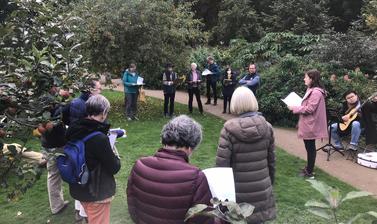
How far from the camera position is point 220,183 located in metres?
2.81

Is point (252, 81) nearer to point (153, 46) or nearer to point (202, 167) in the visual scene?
point (153, 46)

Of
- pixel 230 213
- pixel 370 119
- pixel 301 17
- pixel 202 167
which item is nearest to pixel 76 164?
pixel 230 213

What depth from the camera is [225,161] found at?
13.6 feet

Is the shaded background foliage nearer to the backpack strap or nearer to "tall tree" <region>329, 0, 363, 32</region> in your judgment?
"tall tree" <region>329, 0, 363, 32</region>

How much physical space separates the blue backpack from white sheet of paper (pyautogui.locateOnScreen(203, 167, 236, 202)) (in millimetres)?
1464

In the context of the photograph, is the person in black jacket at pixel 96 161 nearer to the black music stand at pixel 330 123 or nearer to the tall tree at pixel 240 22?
the black music stand at pixel 330 123

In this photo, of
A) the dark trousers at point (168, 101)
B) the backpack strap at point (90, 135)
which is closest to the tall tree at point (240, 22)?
the dark trousers at point (168, 101)

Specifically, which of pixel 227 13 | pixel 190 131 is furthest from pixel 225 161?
pixel 227 13

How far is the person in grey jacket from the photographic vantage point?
13.6ft

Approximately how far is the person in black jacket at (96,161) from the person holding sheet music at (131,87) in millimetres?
8548

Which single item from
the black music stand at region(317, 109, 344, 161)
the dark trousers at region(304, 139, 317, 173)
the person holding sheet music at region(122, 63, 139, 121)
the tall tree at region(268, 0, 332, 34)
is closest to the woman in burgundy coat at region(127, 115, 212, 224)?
the dark trousers at region(304, 139, 317, 173)

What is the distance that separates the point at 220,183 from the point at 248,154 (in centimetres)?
142

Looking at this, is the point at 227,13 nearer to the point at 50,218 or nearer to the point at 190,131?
the point at 50,218

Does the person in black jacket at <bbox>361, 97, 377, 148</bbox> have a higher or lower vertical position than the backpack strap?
lower
